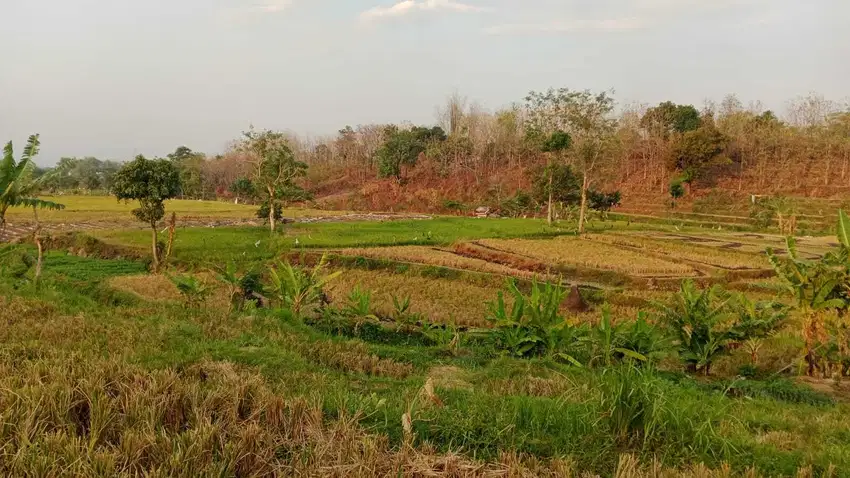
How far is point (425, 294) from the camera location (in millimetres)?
13383

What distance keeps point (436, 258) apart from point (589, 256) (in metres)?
5.60

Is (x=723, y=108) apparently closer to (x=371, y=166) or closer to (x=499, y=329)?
(x=371, y=166)

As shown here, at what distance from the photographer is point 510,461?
101 inches

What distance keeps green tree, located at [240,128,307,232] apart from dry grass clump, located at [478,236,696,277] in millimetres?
10260

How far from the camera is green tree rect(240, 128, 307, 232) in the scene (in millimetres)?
24734

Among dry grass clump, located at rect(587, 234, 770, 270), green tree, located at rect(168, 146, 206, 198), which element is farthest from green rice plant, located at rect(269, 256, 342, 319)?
green tree, located at rect(168, 146, 206, 198)

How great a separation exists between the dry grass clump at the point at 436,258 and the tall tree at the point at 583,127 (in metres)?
10.7

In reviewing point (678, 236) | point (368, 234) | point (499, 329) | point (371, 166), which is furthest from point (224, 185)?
point (499, 329)

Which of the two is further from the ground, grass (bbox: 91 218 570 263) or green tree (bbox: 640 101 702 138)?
green tree (bbox: 640 101 702 138)

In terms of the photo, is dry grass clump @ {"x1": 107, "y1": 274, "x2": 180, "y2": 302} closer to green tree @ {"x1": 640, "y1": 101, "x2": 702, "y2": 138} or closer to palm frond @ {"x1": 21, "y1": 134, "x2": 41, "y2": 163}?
palm frond @ {"x1": 21, "y1": 134, "x2": 41, "y2": 163}

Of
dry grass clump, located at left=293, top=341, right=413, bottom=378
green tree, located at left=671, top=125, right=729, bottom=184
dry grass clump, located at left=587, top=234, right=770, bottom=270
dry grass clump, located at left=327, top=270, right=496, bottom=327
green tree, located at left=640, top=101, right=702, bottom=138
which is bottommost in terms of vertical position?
dry grass clump, located at left=327, top=270, right=496, bottom=327

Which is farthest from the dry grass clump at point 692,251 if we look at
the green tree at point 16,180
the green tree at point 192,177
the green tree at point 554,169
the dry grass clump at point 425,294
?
the green tree at point 192,177

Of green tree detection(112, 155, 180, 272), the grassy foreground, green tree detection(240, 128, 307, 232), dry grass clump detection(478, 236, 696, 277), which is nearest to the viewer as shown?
the grassy foreground

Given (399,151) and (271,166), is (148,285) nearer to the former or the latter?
(271,166)
